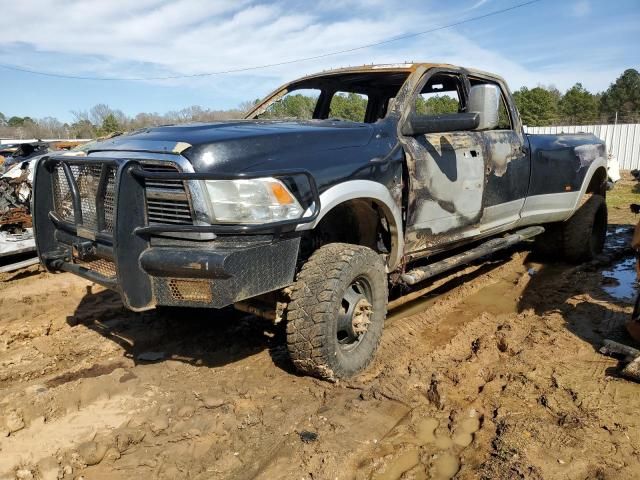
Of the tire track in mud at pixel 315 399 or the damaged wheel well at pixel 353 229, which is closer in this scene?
the tire track in mud at pixel 315 399

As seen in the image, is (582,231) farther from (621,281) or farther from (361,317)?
(361,317)

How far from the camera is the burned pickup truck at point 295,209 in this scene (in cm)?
272

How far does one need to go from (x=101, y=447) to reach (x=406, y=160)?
255 centimetres

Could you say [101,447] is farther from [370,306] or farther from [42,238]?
[370,306]

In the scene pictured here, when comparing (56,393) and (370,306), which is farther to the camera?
(370,306)

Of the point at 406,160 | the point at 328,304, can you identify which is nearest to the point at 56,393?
the point at 328,304

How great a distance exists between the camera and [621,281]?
5531 millimetres

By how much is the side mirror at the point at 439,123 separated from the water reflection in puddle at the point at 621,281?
2.48 metres

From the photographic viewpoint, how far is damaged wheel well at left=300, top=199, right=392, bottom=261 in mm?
3547

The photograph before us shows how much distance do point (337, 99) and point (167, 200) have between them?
9.46ft

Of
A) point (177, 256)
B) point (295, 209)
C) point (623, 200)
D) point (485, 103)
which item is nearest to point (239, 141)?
point (295, 209)

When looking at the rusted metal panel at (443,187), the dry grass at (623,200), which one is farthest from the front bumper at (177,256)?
the dry grass at (623,200)

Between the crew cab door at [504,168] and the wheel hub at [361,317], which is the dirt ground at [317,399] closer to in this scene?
the wheel hub at [361,317]

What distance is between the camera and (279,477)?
2.43 m
